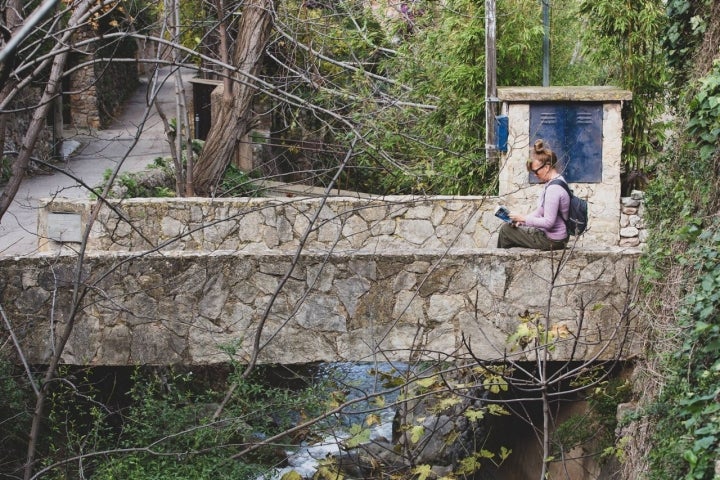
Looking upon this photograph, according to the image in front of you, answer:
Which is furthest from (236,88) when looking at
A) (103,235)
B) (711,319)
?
(711,319)

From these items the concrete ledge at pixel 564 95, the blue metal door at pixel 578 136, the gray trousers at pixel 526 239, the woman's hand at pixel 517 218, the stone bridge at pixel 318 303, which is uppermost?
the concrete ledge at pixel 564 95

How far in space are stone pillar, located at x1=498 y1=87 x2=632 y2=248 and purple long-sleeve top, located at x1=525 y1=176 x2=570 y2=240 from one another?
9.76ft

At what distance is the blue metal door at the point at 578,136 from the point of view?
1187 cm

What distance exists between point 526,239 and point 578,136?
137 inches

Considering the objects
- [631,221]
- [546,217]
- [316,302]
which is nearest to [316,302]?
[316,302]

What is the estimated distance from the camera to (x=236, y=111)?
14.1 meters

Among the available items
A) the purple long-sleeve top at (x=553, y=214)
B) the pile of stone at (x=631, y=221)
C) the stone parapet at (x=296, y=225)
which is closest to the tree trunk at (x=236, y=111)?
the stone parapet at (x=296, y=225)

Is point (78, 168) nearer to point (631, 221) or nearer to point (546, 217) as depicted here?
point (631, 221)

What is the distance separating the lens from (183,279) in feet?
28.4

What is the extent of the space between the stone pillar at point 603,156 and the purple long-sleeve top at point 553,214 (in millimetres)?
2975

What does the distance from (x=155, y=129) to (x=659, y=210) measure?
18917 millimetres

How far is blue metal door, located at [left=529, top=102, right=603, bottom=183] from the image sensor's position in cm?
1187

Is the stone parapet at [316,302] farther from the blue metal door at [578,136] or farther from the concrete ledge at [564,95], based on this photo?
the concrete ledge at [564,95]

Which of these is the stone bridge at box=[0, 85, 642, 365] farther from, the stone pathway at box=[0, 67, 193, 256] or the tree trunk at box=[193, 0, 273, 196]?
the tree trunk at box=[193, 0, 273, 196]
